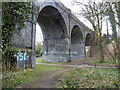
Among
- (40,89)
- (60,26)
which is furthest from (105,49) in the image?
(60,26)

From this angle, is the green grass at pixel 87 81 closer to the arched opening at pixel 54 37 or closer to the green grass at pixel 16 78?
the green grass at pixel 16 78

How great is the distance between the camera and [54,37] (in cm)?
1684

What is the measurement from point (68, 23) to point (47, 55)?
261 inches

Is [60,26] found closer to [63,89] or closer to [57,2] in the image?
[57,2]

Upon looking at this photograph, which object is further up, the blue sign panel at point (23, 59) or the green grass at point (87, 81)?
the blue sign panel at point (23, 59)

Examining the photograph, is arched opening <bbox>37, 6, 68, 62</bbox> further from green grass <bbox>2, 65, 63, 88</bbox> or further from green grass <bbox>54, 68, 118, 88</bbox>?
green grass <bbox>54, 68, 118, 88</bbox>

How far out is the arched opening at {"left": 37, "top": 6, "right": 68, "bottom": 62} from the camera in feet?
51.7

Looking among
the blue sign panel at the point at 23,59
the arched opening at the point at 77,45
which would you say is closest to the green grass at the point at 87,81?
the blue sign panel at the point at 23,59

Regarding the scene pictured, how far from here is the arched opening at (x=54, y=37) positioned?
15.8 m

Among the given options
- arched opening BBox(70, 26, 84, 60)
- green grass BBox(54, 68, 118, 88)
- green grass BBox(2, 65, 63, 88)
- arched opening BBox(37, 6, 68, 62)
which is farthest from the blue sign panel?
arched opening BBox(70, 26, 84, 60)

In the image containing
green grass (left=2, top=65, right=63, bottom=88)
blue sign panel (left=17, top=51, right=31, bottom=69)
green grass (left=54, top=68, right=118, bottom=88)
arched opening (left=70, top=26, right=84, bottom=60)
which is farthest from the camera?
arched opening (left=70, top=26, right=84, bottom=60)

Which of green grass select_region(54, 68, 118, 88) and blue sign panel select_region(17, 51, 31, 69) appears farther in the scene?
blue sign panel select_region(17, 51, 31, 69)

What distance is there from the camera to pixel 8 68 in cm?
625

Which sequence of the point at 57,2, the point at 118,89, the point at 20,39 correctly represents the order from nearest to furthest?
the point at 118,89, the point at 20,39, the point at 57,2
